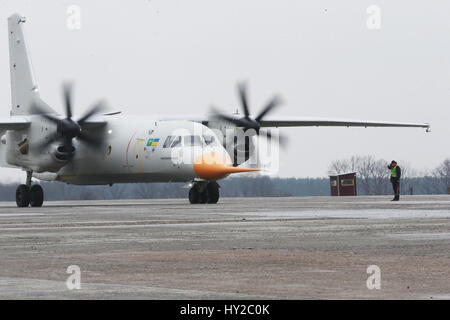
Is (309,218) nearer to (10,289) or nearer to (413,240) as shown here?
(413,240)

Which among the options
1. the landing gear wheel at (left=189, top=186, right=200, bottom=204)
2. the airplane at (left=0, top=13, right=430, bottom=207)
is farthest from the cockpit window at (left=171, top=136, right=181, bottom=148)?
the landing gear wheel at (left=189, top=186, right=200, bottom=204)

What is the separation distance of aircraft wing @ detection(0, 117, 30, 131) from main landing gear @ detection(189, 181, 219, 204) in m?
7.76

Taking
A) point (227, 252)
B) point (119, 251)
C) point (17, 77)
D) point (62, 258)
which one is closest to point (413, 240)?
point (227, 252)

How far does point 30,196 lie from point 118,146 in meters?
5.09

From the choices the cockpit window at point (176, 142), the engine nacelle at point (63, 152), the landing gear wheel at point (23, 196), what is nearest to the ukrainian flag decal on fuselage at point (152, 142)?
the cockpit window at point (176, 142)

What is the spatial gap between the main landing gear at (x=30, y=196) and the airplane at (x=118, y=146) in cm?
5

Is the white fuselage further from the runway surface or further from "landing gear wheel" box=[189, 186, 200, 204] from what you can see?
the runway surface

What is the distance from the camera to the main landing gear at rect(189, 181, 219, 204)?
1763 inches

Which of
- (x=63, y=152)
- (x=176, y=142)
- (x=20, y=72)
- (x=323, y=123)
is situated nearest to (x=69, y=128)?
(x=63, y=152)

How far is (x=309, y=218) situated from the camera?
27.8 m

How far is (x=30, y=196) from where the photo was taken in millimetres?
48094
